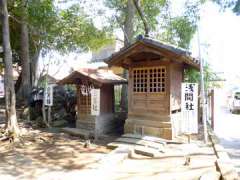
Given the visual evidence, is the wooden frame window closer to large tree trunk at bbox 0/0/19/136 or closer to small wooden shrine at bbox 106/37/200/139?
small wooden shrine at bbox 106/37/200/139

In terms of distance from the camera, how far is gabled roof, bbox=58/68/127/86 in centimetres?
1131

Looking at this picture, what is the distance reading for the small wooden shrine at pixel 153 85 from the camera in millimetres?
9852

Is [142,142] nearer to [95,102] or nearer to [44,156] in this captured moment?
[95,102]

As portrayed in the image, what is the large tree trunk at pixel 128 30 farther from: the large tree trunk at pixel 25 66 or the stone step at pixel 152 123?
the large tree trunk at pixel 25 66

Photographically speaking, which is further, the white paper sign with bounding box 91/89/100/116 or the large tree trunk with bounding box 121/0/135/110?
the large tree trunk with bounding box 121/0/135/110

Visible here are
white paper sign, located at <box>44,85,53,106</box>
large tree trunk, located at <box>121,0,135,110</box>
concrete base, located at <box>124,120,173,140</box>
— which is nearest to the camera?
concrete base, located at <box>124,120,173,140</box>

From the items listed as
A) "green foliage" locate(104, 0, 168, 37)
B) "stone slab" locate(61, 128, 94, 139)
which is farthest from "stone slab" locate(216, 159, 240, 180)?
"green foliage" locate(104, 0, 168, 37)

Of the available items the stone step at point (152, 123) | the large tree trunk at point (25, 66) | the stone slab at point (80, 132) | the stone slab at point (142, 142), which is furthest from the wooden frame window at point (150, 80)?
the large tree trunk at point (25, 66)

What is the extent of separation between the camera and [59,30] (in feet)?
48.7

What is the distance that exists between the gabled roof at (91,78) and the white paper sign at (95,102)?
20.5 inches

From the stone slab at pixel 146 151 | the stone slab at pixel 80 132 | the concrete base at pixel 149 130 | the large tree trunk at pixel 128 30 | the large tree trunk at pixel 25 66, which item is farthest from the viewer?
the large tree trunk at pixel 25 66

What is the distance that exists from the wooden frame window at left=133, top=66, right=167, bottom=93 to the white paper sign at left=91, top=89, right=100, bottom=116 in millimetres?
A: 1468

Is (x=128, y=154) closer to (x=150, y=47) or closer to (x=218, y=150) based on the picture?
(x=218, y=150)

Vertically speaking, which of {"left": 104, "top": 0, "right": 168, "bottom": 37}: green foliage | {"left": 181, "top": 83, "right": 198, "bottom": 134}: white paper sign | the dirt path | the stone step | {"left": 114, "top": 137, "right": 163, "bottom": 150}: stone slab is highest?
{"left": 104, "top": 0, "right": 168, "bottom": 37}: green foliage
